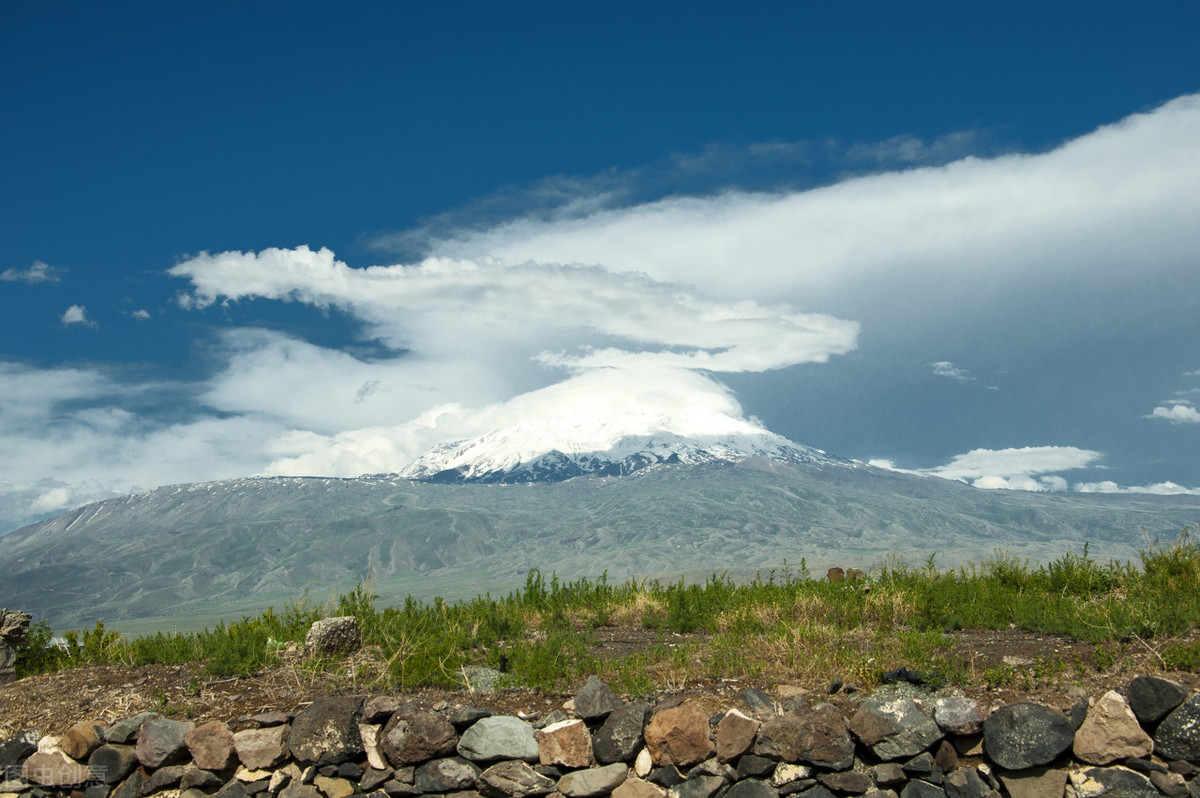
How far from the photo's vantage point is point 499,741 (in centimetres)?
815

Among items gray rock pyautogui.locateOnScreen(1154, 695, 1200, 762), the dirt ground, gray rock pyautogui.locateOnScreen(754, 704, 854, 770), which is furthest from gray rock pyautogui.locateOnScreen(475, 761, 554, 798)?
gray rock pyautogui.locateOnScreen(1154, 695, 1200, 762)

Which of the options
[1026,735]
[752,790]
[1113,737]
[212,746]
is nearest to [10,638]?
[212,746]

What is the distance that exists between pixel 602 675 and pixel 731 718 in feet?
7.00

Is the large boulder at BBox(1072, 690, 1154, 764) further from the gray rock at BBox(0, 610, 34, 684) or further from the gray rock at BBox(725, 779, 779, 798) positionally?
the gray rock at BBox(0, 610, 34, 684)

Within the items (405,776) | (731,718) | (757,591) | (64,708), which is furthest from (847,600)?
(64,708)

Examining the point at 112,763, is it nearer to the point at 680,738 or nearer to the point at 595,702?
the point at 595,702

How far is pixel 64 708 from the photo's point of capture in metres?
9.83

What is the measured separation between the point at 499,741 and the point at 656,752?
5.16 ft

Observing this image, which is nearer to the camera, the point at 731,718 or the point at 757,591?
the point at 731,718

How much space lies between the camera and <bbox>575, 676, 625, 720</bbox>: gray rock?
8.15 metres

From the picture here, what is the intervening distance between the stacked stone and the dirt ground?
1.19 feet

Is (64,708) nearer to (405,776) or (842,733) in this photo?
(405,776)

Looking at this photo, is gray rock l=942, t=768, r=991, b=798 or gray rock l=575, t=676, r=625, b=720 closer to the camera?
gray rock l=942, t=768, r=991, b=798

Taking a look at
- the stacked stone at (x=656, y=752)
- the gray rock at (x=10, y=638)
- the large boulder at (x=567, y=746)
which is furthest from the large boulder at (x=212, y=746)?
the gray rock at (x=10, y=638)
